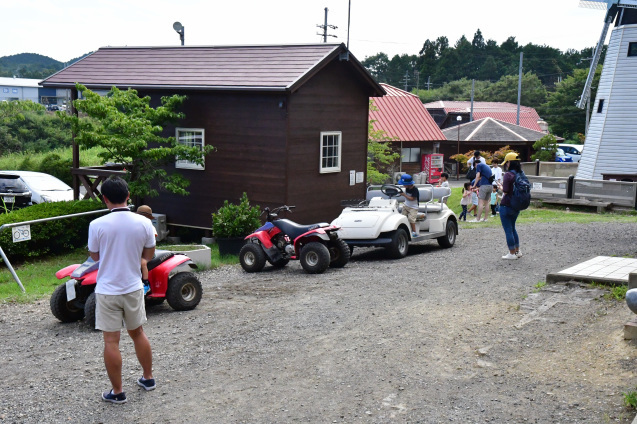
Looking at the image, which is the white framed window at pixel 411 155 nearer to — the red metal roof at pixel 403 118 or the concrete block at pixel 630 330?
the red metal roof at pixel 403 118

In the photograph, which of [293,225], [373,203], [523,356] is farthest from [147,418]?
[373,203]

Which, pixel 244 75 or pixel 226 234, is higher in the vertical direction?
pixel 244 75

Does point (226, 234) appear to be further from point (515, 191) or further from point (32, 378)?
point (32, 378)

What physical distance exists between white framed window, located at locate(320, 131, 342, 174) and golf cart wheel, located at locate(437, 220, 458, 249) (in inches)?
177

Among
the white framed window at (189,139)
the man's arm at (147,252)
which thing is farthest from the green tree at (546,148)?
the man's arm at (147,252)

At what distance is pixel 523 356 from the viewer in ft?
22.1

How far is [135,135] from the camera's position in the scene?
17.4 metres

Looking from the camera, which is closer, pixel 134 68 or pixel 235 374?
pixel 235 374

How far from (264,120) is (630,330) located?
39.7ft

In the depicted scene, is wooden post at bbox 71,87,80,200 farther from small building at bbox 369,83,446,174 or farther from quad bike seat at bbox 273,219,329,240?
small building at bbox 369,83,446,174

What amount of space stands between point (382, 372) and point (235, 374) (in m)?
1.32

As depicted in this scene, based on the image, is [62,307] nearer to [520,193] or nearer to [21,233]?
[21,233]

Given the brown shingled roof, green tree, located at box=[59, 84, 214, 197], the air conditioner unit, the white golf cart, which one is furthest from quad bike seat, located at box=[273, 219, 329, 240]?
the air conditioner unit

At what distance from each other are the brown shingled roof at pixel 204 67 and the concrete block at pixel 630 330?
11097 mm
